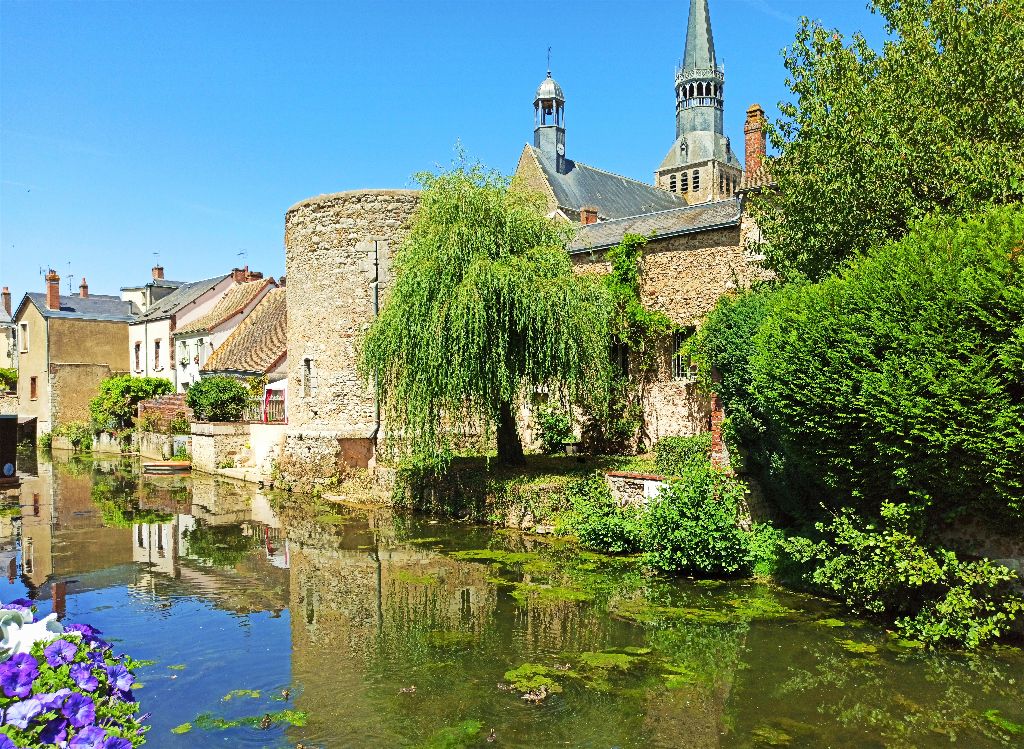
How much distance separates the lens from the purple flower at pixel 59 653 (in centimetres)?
301

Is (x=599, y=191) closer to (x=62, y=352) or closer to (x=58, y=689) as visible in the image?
(x=62, y=352)

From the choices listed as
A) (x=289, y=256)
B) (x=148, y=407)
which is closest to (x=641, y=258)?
(x=289, y=256)

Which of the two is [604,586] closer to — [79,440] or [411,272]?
[411,272]

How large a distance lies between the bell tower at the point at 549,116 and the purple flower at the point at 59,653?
1999 inches

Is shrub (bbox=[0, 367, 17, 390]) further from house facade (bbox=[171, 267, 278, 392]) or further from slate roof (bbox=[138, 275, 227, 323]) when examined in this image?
house facade (bbox=[171, 267, 278, 392])

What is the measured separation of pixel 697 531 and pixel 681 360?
8.39 meters

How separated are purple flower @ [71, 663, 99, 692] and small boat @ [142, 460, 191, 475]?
24.0 metres

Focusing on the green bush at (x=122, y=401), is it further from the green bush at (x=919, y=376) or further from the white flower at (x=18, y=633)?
the white flower at (x=18, y=633)

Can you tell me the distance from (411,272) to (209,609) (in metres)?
7.06

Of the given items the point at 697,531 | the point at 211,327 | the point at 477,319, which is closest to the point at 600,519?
the point at 697,531

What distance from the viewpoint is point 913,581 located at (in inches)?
312

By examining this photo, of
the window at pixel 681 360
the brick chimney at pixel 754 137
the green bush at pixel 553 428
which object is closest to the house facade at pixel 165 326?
the green bush at pixel 553 428

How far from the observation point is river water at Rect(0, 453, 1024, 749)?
6211 mm

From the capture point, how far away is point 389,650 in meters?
8.10
